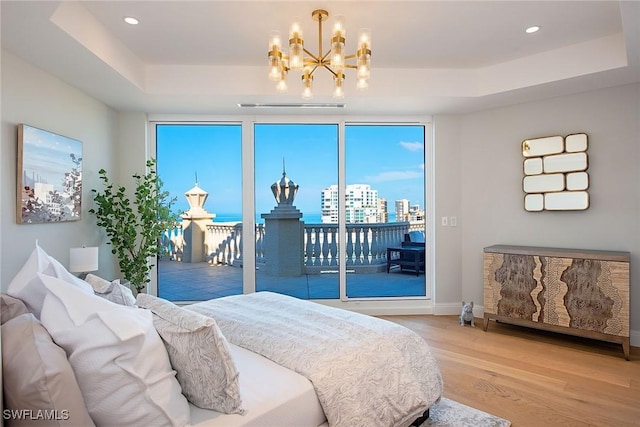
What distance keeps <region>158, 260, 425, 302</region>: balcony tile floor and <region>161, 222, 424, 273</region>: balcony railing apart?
12 centimetres

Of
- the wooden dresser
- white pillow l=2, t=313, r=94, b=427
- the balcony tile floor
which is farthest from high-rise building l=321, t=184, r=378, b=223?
white pillow l=2, t=313, r=94, b=427

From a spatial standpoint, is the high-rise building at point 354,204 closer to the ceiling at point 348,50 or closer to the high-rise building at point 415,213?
the high-rise building at point 415,213

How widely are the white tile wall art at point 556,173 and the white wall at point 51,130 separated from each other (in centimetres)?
435

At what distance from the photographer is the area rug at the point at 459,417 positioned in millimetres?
2227

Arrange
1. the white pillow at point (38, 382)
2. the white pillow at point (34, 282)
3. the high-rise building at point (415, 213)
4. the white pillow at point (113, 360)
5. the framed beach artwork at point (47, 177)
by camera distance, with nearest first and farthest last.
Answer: the white pillow at point (38, 382) → the white pillow at point (113, 360) → the white pillow at point (34, 282) → the framed beach artwork at point (47, 177) → the high-rise building at point (415, 213)

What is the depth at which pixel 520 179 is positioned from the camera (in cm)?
421

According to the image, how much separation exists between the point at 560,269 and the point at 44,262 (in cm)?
385

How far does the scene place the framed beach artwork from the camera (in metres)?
2.75

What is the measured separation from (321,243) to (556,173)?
2.65 metres

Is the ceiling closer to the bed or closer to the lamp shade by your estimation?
the lamp shade

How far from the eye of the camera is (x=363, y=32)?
2.27 m

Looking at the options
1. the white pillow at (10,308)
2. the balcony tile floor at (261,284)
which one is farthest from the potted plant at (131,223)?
the white pillow at (10,308)

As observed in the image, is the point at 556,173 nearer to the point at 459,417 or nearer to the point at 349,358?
the point at 459,417

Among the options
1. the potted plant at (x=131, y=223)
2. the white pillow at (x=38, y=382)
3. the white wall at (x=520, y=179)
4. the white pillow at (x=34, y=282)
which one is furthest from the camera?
the potted plant at (x=131, y=223)
